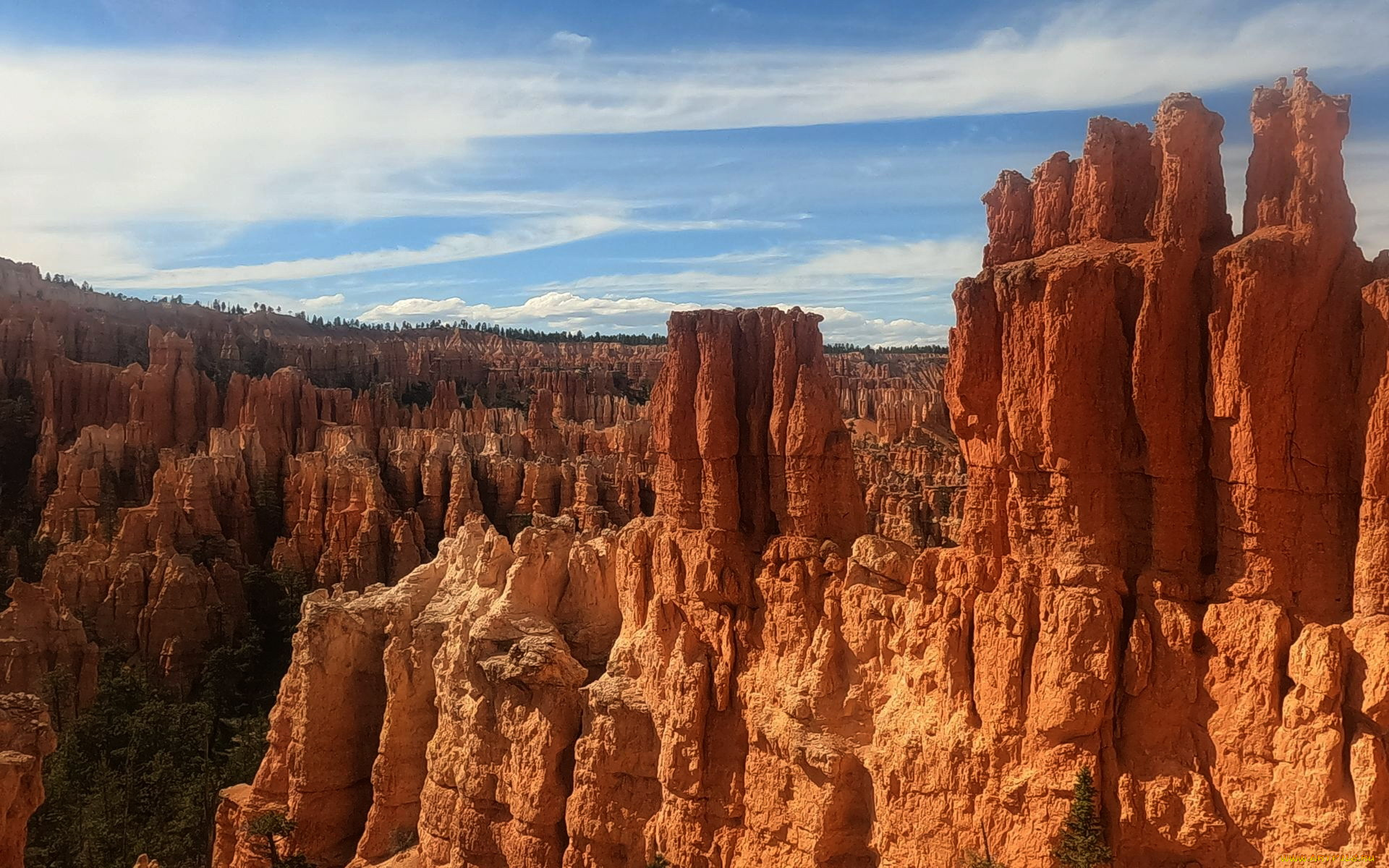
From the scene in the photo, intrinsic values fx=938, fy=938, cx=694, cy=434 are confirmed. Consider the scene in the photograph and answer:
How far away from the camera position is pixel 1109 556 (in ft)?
34.7

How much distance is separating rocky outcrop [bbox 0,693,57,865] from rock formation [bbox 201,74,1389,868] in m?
A: 6.67

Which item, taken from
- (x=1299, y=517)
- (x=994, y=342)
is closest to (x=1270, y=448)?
(x=1299, y=517)

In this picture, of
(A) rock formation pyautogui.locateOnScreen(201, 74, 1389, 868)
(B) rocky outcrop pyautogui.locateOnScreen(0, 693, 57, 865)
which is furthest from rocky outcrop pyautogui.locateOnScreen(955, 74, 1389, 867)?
(B) rocky outcrop pyautogui.locateOnScreen(0, 693, 57, 865)

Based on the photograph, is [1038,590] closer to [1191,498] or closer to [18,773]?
[1191,498]

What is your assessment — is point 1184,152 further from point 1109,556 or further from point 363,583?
point 363,583

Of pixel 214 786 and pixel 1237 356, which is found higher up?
pixel 1237 356

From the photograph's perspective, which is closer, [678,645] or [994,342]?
[994,342]

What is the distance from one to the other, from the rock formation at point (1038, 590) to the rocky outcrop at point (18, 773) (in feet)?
21.9

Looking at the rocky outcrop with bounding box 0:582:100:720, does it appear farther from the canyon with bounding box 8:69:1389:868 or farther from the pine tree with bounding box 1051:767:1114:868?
the pine tree with bounding box 1051:767:1114:868

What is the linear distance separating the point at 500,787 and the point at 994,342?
11.0 metres

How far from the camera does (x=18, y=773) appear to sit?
9562 mm

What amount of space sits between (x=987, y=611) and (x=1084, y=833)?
2.51m

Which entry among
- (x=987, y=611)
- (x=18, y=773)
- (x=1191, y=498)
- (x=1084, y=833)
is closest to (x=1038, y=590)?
(x=987, y=611)

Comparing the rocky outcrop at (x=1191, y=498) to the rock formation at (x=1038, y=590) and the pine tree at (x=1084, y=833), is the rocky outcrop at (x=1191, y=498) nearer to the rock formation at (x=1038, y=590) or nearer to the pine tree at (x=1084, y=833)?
the rock formation at (x=1038, y=590)
